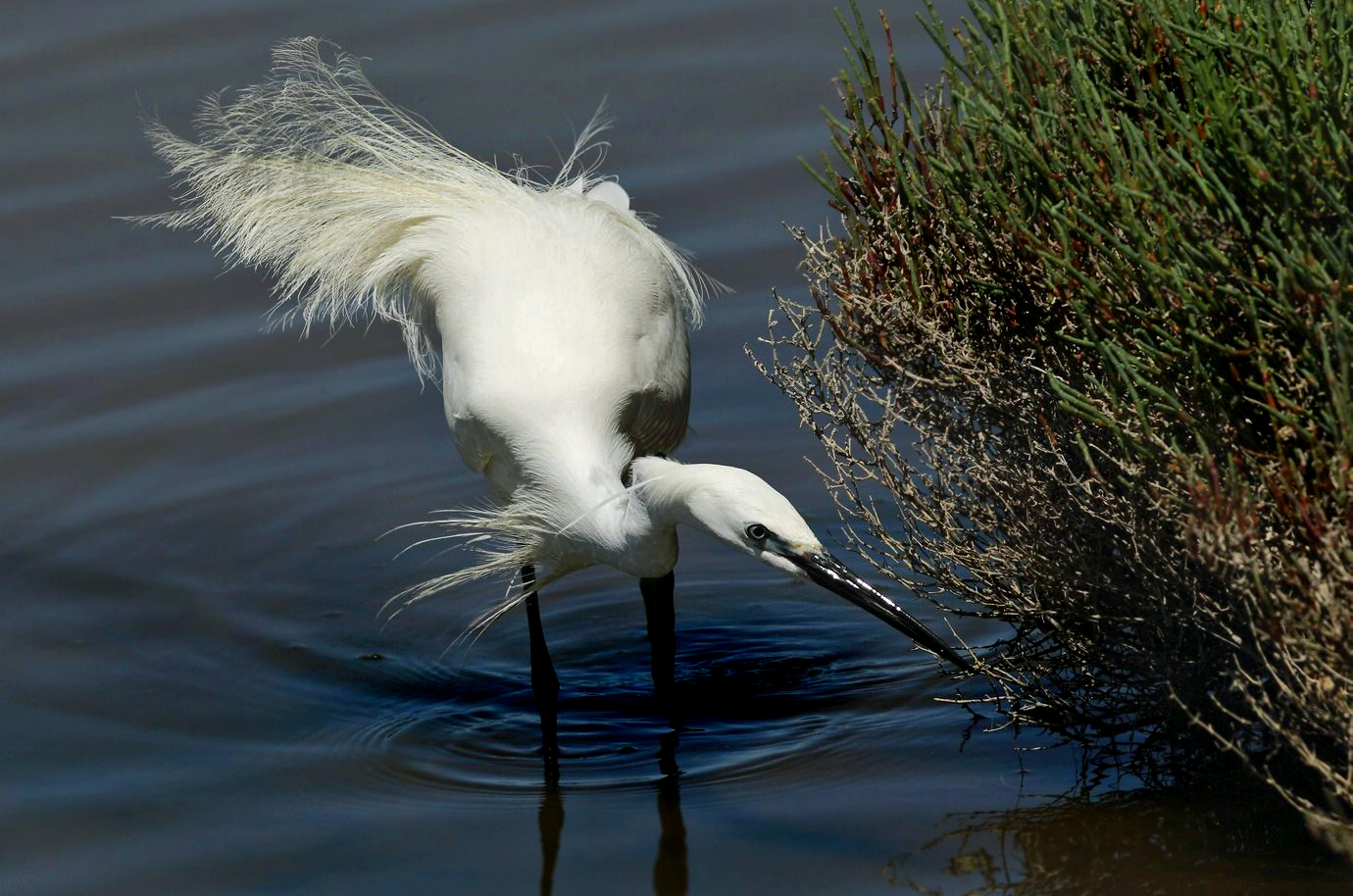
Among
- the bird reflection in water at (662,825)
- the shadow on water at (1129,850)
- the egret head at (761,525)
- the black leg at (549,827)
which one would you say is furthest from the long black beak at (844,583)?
the black leg at (549,827)

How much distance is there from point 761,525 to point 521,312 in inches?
43.3

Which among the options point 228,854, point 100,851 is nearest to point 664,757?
point 228,854

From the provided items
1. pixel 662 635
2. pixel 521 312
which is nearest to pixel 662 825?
pixel 662 635

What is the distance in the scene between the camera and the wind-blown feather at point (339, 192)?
4496mm

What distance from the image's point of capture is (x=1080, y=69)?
296 cm

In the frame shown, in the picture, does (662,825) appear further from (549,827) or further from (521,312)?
(521,312)

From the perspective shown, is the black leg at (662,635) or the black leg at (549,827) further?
the black leg at (662,635)

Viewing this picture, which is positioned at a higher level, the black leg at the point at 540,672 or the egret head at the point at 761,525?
the egret head at the point at 761,525

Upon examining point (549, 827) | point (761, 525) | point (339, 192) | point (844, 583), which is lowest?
point (549, 827)

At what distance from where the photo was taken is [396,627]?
486 cm

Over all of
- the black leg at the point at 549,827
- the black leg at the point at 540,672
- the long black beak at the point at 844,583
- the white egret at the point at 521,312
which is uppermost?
the white egret at the point at 521,312

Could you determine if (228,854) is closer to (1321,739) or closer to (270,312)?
(1321,739)

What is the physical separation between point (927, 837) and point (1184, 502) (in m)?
1.13

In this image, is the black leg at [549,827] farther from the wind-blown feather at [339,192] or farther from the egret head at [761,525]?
the wind-blown feather at [339,192]
